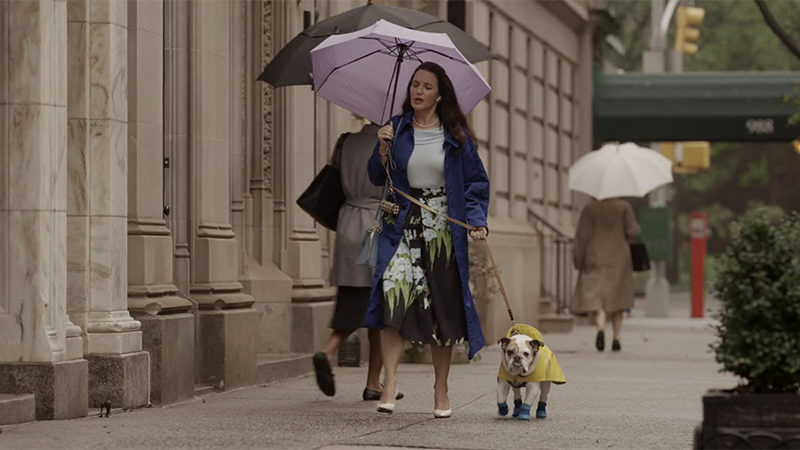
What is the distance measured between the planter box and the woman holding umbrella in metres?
3.05

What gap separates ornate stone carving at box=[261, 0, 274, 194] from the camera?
50.5 ft

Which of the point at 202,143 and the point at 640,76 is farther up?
the point at 640,76

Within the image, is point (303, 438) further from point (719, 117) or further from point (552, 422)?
point (719, 117)

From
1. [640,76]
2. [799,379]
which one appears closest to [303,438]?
[799,379]

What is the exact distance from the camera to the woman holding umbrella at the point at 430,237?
10539mm

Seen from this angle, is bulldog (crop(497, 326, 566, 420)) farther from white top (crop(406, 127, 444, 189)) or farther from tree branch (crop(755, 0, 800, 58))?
tree branch (crop(755, 0, 800, 58))

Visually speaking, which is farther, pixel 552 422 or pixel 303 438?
pixel 552 422

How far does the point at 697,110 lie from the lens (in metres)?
36.6

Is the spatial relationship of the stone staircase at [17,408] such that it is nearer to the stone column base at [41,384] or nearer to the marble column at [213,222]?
the stone column base at [41,384]

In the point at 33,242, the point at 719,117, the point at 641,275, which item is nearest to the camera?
the point at 33,242

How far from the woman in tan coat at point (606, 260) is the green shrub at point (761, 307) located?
43.4 ft

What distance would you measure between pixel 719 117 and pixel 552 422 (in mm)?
26444

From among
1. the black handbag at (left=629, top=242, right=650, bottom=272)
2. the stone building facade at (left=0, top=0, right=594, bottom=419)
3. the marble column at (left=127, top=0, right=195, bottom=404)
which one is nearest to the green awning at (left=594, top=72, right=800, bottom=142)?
the black handbag at (left=629, top=242, right=650, bottom=272)

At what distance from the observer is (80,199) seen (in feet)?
35.9
